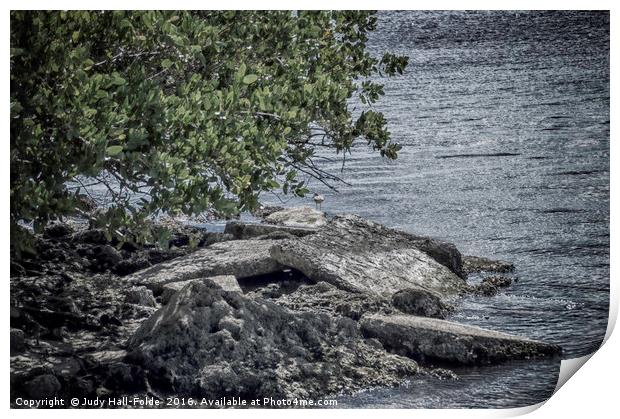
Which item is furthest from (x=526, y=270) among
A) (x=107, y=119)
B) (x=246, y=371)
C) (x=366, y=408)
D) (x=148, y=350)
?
(x=107, y=119)

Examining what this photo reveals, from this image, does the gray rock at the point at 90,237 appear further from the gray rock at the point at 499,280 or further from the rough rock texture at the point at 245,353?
the gray rock at the point at 499,280

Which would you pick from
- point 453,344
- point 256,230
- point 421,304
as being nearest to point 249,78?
point 256,230

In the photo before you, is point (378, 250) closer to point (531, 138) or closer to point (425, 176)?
point (425, 176)

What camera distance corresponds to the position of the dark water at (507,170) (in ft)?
23.5

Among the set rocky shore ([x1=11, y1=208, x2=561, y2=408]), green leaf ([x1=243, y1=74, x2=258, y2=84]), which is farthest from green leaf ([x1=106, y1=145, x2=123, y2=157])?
rocky shore ([x1=11, y1=208, x2=561, y2=408])

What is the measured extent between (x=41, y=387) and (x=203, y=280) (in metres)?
1.32

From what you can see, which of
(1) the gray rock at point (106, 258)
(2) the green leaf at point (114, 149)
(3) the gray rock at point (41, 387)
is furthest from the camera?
(1) the gray rock at point (106, 258)

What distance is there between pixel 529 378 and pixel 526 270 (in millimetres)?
787

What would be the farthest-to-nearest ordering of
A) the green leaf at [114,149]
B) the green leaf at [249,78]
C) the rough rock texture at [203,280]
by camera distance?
the rough rock texture at [203,280], the green leaf at [249,78], the green leaf at [114,149]

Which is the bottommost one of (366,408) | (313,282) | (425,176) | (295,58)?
(366,408)

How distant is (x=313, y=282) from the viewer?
7.79 m

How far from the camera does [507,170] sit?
7402 mm

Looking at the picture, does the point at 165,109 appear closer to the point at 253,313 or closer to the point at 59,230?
the point at 253,313

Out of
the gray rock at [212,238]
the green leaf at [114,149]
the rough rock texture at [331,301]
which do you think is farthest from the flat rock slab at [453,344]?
the green leaf at [114,149]
